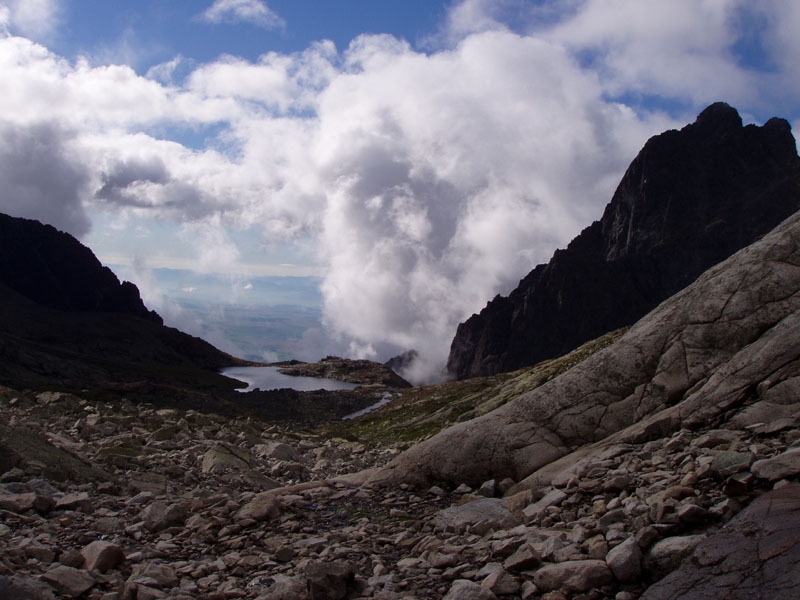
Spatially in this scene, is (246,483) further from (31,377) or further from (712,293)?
(31,377)

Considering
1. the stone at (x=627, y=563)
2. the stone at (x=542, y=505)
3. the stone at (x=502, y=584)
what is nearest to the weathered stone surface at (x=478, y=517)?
the stone at (x=542, y=505)

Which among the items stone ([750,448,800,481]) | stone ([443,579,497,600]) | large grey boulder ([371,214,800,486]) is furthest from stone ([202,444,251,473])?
stone ([750,448,800,481])

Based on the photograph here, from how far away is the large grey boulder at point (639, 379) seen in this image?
18.9 metres

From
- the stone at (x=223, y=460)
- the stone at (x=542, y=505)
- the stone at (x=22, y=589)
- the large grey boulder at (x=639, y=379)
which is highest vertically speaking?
the large grey boulder at (x=639, y=379)

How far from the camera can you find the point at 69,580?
11.8m

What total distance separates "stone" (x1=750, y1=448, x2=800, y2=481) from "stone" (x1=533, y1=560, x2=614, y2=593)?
11.6ft

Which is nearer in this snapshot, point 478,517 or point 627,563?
point 627,563

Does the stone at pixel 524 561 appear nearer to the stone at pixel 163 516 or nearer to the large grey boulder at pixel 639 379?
the large grey boulder at pixel 639 379

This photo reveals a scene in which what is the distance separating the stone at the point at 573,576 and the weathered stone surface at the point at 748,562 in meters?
0.76

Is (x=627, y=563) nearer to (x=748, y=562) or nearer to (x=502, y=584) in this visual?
(x=748, y=562)

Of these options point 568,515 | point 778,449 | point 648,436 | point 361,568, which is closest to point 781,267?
point 648,436

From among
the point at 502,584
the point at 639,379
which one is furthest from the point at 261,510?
the point at 639,379

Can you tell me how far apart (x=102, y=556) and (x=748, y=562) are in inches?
488

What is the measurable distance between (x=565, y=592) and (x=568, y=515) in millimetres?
3283
